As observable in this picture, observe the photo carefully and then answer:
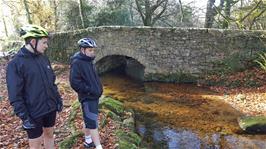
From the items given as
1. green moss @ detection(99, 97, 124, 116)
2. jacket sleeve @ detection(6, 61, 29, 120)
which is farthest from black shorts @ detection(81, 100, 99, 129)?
green moss @ detection(99, 97, 124, 116)

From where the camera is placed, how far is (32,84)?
3811mm

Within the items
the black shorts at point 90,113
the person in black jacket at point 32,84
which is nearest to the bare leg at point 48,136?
the person in black jacket at point 32,84

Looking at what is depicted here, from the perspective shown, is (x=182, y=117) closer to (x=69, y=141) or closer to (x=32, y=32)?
(x=69, y=141)

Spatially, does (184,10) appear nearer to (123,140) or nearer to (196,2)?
(196,2)

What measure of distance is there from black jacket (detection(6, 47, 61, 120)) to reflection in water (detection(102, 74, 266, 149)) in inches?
146

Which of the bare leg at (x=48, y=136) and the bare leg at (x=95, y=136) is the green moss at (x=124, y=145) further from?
the bare leg at (x=48, y=136)

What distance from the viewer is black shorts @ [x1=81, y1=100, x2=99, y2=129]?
4.98 metres

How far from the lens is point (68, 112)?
7.59 meters

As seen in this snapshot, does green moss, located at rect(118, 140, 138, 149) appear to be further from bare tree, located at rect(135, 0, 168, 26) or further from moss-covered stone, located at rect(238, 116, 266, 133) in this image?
Result: bare tree, located at rect(135, 0, 168, 26)

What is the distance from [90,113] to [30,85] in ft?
4.57

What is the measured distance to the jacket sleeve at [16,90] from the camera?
3.61 metres

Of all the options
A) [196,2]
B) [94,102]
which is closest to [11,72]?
[94,102]

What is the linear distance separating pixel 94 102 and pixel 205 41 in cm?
859

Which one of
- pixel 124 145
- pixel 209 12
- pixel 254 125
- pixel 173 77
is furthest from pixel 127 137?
pixel 209 12
